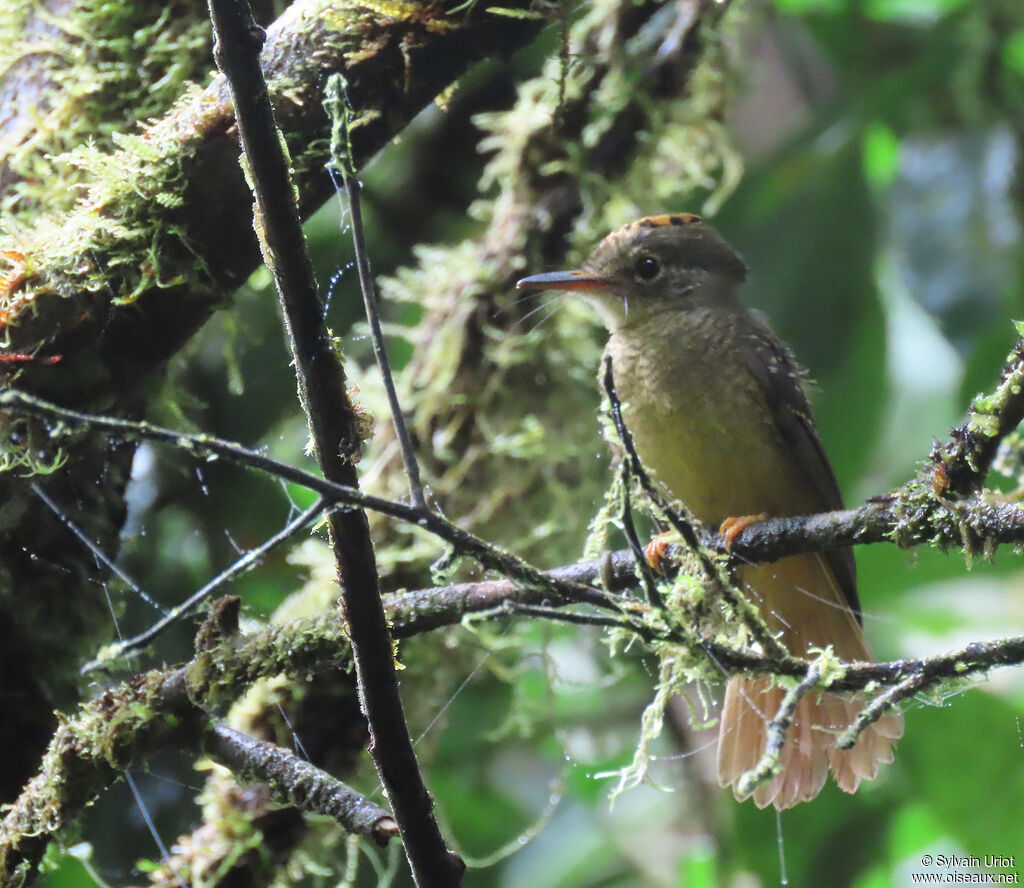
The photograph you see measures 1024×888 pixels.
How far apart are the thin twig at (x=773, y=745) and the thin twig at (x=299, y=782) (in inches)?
19.7

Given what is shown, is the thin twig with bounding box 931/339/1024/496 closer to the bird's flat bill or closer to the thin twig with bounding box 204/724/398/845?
the thin twig with bounding box 204/724/398/845

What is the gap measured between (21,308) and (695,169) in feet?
7.63

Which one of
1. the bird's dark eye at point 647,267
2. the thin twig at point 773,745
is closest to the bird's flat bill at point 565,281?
the bird's dark eye at point 647,267

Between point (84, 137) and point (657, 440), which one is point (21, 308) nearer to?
point (84, 137)

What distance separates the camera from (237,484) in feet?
9.94

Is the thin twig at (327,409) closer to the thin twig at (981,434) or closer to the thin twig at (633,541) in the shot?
the thin twig at (633,541)

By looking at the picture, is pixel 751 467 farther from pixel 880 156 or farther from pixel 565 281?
pixel 880 156

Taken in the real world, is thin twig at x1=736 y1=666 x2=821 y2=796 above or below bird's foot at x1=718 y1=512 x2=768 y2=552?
above

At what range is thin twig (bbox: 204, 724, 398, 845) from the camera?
1.47m

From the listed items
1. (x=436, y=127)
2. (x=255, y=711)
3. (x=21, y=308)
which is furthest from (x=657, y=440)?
(x=436, y=127)

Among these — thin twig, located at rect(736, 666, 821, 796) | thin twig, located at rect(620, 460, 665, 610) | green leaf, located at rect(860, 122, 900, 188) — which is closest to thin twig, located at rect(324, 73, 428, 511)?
thin twig, located at rect(620, 460, 665, 610)

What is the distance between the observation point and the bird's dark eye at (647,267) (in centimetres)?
306

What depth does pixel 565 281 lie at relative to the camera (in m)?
2.93

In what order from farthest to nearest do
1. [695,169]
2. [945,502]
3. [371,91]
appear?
1. [695,169]
2. [371,91]
3. [945,502]
